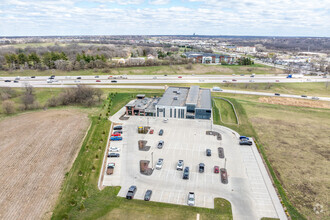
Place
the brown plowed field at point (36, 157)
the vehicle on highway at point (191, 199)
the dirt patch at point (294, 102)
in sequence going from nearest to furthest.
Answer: the vehicle on highway at point (191, 199) < the brown plowed field at point (36, 157) < the dirt patch at point (294, 102)

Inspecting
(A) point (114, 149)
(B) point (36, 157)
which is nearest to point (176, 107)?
(A) point (114, 149)

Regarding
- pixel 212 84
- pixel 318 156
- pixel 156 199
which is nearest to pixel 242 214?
pixel 156 199

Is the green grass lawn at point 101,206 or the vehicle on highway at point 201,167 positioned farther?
the vehicle on highway at point 201,167

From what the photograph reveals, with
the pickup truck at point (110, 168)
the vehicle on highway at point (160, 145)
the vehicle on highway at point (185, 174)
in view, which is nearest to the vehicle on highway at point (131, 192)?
the pickup truck at point (110, 168)

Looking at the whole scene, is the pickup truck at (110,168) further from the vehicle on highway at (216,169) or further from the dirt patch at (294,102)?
the dirt patch at (294,102)

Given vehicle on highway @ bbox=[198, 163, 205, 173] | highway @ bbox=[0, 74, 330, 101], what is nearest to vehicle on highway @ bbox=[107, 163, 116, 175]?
vehicle on highway @ bbox=[198, 163, 205, 173]

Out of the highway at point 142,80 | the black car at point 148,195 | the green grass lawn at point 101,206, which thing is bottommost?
the green grass lawn at point 101,206

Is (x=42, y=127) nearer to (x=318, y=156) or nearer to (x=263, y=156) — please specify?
(x=263, y=156)
